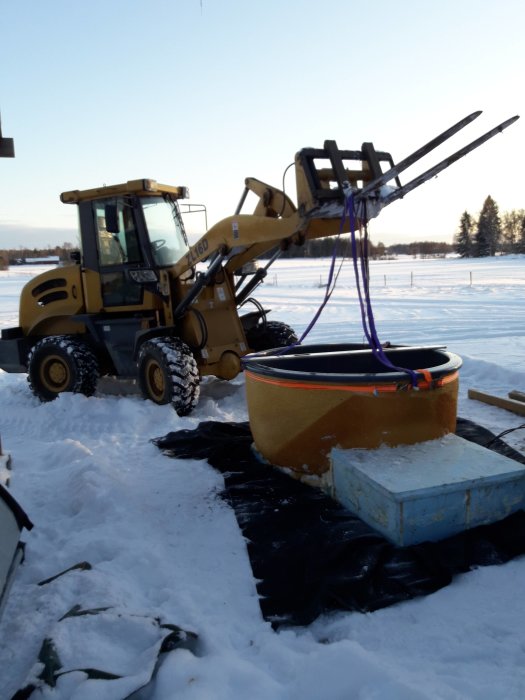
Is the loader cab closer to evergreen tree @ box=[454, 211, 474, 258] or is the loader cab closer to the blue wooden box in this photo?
the blue wooden box

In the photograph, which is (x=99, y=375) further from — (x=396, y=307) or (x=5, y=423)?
(x=396, y=307)

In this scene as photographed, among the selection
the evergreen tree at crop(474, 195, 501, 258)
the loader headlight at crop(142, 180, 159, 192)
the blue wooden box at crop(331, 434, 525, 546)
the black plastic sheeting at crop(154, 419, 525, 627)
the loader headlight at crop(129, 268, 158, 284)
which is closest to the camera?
the black plastic sheeting at crop(154, 419, 525, 627)

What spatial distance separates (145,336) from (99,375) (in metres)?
1.10

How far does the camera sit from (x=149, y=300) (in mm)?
7730

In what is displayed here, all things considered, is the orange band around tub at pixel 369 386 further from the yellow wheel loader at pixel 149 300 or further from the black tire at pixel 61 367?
the black tire at pixel 61 367

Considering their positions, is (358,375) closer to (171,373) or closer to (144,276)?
(171,373)

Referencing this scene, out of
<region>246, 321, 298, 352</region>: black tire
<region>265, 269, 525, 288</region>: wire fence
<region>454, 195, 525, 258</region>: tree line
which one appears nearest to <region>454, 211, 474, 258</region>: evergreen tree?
<region>454, 195, 525, 258</region>: tree line

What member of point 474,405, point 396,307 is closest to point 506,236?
point 396,307

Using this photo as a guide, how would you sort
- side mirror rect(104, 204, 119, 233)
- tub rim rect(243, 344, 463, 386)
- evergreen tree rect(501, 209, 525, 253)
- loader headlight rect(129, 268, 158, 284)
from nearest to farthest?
tub rim rect(243, 344, 463, 386) → side mirror rect(104, 204, 119, 233) → loader headlight rect(129, 268, 158, 284) → evergreen tree rect(501, 209, 525, 253)

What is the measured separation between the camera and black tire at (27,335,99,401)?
25.4 feet

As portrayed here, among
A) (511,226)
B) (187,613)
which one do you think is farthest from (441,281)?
(511,226)

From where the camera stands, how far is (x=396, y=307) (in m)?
18.8

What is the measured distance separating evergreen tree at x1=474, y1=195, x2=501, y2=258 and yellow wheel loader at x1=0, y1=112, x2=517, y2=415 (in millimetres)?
76692

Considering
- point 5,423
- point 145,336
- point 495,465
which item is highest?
point 145,336
